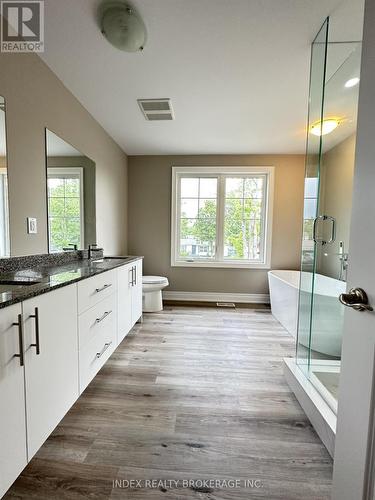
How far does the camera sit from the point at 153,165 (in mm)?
3785

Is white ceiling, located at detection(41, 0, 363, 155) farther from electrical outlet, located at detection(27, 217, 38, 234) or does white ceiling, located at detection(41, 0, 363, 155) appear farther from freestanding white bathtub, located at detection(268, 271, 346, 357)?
freestanding white bathtub, located at detection(268, 271, 346, 357)

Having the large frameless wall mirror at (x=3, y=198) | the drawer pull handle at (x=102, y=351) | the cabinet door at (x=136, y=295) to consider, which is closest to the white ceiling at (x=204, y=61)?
the large frameless wall mirror at (x=3, y=198)

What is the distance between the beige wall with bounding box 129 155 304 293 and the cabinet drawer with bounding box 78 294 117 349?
1988 millimetres

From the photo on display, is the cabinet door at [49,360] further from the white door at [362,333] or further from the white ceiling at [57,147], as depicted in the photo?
the white ceiling at [57,147]

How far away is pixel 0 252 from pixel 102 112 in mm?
1872

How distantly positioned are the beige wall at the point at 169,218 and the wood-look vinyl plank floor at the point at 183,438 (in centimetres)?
Answer: 172

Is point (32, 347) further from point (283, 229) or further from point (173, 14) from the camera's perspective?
point (283, 229)

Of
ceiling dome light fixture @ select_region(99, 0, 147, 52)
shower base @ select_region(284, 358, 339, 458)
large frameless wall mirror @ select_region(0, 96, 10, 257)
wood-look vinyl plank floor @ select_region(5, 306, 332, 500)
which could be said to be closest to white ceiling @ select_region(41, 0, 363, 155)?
ceiling dome light fixture @ select_region(99, 0, 147, 52)

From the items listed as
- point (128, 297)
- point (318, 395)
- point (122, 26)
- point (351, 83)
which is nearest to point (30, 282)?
point (128, 297)

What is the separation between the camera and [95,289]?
153cm

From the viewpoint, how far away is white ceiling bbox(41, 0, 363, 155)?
56.6 inches

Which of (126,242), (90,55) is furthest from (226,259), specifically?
(90,55)

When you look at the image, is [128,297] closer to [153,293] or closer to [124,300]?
[124,300]

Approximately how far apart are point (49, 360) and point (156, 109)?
2.45 m
